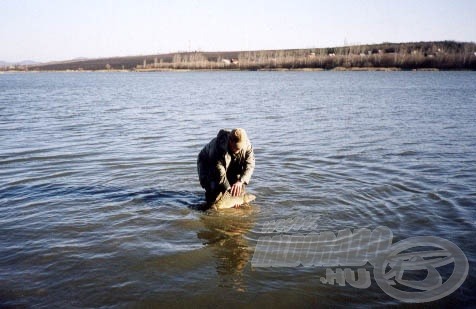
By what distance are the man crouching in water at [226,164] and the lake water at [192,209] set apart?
60 centimetres

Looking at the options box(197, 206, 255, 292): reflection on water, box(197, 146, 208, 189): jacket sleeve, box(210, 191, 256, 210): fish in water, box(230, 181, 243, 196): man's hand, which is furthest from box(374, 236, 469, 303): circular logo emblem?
Result: box(197, 146, 208, 189): jacket sleeve

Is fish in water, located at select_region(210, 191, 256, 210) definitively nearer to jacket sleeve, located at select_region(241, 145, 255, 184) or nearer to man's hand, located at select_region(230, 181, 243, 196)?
man's hand, located at select_region(230, 181, 243, 196)

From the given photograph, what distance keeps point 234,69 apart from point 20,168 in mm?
124976

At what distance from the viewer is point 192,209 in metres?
8.21

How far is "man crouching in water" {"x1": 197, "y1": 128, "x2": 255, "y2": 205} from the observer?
710 cm

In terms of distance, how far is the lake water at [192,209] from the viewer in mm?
5203

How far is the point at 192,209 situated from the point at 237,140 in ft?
7.01

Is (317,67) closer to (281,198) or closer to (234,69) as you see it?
(234,69)

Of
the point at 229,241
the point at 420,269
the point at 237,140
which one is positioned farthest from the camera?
the point at 237,140

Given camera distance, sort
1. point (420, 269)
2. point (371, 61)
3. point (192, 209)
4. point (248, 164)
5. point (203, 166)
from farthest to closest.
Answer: point (371, 61)
point (192, 209)
point (203, 166)
point (248, 164)
point (420, 269)

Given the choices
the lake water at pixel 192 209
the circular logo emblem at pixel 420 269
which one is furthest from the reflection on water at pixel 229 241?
the circular logo emblem at pixel 420 269

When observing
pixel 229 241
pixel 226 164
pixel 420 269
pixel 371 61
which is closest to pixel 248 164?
pixel 226 164

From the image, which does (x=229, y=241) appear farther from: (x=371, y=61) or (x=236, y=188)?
(x=371, y=61)

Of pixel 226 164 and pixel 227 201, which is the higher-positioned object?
pixel 226 164
